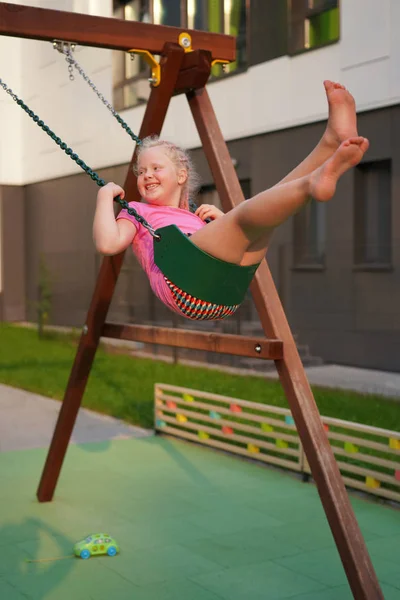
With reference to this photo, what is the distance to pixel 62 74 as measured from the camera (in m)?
16.4

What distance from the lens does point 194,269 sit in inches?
124

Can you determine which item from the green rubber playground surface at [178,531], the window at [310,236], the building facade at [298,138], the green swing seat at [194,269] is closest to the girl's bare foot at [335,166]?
the green swing seat at [194,269]

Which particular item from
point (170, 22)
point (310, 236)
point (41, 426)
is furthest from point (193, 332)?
point (170, 22)

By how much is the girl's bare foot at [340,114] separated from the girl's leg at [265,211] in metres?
0.19

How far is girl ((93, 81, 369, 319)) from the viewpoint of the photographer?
2.71m

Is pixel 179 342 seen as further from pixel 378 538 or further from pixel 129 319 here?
pixel 129 319

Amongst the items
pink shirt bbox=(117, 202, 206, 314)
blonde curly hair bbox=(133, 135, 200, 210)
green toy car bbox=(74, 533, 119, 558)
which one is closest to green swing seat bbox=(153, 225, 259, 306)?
pink shirt bbox=(117, 202, 206, 314)

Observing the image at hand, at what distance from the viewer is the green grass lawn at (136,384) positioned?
802 centimetres

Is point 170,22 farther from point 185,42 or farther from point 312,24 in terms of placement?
point 185,42

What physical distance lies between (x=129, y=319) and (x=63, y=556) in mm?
10125

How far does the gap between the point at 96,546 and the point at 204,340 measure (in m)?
1.12

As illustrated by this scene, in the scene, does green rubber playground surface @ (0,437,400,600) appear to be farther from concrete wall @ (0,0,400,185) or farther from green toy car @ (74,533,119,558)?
concrete wall @ (0,0,400,185)

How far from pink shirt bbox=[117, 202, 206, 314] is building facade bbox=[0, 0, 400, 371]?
6.44 metres

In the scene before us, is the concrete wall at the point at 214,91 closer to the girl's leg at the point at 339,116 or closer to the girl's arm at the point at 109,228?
the girl's arm at the point at 109,228
